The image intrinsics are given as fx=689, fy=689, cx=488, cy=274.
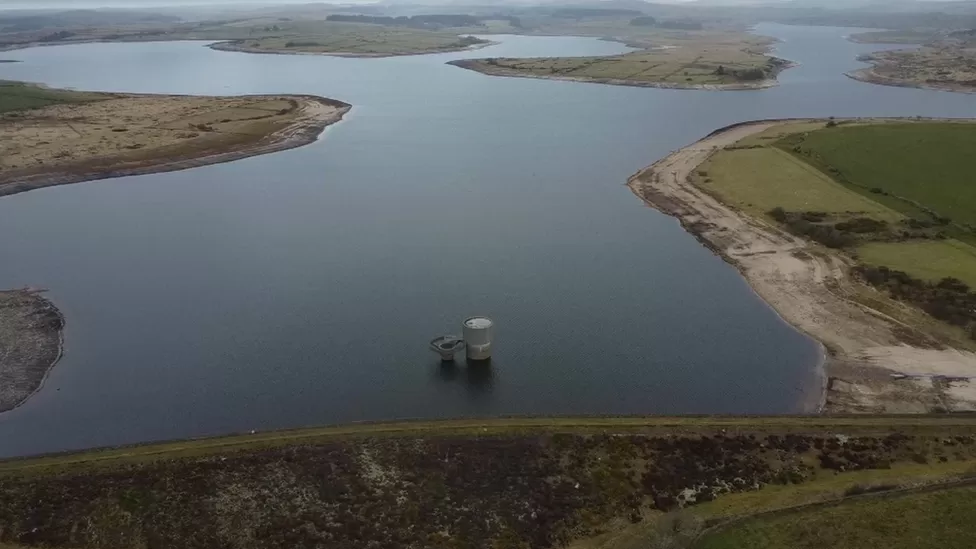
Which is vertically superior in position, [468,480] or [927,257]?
[927,257]

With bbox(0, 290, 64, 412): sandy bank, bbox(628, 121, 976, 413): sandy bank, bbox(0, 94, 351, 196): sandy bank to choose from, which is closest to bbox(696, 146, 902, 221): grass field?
bbox(628, 121, 976, 413): sandy bank

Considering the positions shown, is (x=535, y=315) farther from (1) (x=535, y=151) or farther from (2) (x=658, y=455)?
(1) (x=535, y=151)

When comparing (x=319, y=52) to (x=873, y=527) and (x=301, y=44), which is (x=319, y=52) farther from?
(x=873, y=527)

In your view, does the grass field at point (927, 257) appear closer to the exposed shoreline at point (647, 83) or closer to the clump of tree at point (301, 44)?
the exposed shoreline at point (647, 83)

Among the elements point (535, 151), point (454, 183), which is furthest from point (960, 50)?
point (454, 183)

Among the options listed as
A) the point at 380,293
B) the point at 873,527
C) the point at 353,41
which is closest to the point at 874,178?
the point at 380,293
